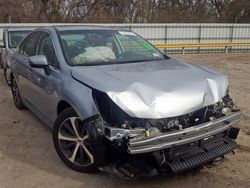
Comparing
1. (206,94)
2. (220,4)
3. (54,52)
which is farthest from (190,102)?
(220,4)

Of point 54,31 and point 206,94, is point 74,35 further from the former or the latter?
point 206,94

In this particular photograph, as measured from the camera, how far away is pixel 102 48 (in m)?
4.79

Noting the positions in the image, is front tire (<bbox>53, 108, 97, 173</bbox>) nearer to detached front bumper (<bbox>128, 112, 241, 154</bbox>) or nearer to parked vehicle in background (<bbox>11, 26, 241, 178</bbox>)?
parked vehicle in background (<bbox>11, 26, 241, 178</bbox>)

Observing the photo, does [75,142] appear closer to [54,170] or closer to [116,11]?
[54,170]

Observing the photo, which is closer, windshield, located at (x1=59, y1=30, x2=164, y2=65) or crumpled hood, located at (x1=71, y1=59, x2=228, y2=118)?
crumpled hood, located at (x1=71, y1=59, x2=228, y2=118)

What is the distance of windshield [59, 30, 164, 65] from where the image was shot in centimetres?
454

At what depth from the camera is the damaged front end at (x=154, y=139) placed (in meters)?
3.35

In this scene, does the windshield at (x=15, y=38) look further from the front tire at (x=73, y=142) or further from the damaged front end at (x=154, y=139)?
the damaged front end at (x=154, y=139)

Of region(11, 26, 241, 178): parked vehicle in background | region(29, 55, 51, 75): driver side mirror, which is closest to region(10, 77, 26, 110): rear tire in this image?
region(11, 26, 241, 178): parked vehicle in background

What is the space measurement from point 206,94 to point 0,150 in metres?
2.73

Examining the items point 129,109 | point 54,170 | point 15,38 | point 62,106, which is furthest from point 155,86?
point 15,38

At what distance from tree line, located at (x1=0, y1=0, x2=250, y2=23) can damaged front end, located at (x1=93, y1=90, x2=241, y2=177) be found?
21304mm

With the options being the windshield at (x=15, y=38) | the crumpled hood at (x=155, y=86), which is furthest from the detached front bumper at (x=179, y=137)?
Answer: the windshield at (x=15, y=38)

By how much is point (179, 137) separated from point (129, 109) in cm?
54
